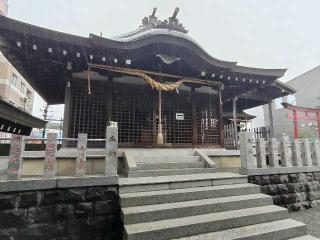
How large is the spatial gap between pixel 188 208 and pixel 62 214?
99.9 inches

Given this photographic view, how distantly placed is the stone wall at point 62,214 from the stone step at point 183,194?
0.40 m

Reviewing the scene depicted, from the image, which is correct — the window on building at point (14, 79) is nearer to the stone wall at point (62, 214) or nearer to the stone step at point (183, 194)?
the stone wall at point (62, 214)

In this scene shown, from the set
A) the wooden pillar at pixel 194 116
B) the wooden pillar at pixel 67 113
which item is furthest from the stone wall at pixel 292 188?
the wooden pillar at pixel 67 113

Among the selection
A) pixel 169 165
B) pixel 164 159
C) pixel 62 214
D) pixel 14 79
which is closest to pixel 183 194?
pixel 169 165

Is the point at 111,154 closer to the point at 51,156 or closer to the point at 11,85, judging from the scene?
the point at 51,156

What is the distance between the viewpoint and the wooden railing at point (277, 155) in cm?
620

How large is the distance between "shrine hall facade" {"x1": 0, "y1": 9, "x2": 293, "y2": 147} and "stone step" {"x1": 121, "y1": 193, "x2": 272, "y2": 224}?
13.3 feet

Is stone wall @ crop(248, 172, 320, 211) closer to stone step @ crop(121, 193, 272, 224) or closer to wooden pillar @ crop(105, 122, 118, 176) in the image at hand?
stone step @ crop(121, 193, 272, 224)

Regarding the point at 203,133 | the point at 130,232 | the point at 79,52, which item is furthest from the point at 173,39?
the point at 130,232

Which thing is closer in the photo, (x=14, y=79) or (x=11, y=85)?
(x=11, y=85)

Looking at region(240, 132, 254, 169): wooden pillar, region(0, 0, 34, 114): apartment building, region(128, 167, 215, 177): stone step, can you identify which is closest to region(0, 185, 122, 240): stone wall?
region(128, 167, 215, 177): stone step

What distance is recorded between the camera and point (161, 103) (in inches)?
357

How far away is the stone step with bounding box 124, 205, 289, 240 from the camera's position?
351 centimetres

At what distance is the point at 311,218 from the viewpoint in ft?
18.5
